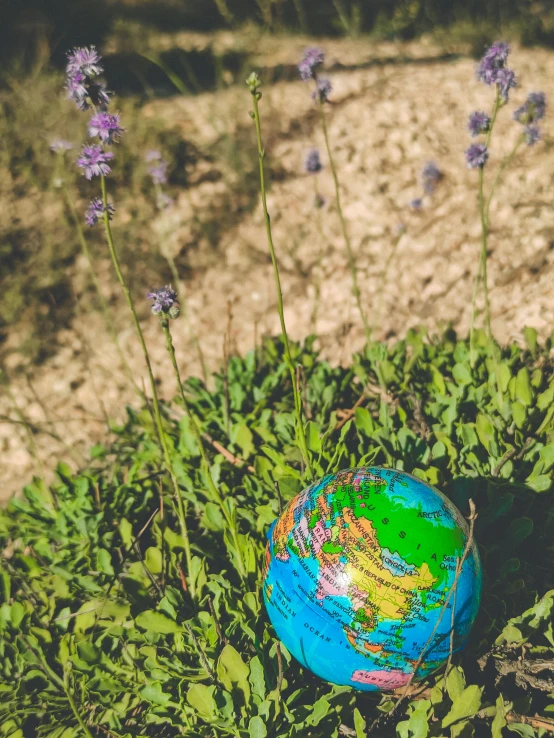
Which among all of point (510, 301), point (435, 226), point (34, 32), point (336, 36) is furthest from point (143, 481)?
point (34, 32)

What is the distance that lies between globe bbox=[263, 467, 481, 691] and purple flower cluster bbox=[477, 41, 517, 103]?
1655 mm

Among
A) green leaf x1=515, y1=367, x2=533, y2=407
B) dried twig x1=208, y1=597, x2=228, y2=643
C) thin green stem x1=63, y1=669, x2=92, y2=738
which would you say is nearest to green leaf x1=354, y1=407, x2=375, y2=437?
green leaf x1=515, y1=367, x2=533, y2=407

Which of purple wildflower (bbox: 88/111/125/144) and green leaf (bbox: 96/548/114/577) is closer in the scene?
purple wildflower (bbox: 88/111/125/144)

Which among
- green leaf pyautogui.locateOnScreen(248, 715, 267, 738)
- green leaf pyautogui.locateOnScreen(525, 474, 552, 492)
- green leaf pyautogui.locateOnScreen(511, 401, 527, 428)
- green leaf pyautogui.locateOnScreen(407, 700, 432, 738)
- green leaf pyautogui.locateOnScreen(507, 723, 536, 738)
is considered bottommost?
green leaf pyautogui.locateOnScreen(507, 723, 536, 738)

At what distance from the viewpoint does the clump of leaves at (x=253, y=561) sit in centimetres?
207

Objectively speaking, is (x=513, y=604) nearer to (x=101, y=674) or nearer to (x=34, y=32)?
(x=101, y=674)

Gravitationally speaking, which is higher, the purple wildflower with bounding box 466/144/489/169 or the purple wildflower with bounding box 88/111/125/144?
the purple wildflower with bounding box 88/111/125/144

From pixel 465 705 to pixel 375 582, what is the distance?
0.51m

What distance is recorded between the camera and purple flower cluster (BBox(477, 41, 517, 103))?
7.76 feet

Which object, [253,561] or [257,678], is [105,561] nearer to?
[253,561]

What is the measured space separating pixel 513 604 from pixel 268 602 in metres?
0.96

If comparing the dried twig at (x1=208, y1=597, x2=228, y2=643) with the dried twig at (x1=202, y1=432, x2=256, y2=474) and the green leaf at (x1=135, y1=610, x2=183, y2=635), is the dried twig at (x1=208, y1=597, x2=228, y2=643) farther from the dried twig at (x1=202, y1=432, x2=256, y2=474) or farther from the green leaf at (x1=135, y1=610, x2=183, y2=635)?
the dried twig at (x1=202, y1=432, x2=256, y2=474)

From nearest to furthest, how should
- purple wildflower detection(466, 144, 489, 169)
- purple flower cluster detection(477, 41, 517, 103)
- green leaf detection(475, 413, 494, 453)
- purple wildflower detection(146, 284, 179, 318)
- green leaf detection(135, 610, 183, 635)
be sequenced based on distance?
purple wildflower detection(146, 284, 179, 318)
green leaf detection(135, 610, 183, 635)
purple flower cluster detection(477, 41, 517, 103)
purple wildflower detection(466, 144, 489, 169)
green leaf detection(475, 413, 494, 453)

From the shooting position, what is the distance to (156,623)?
7.36 feet
